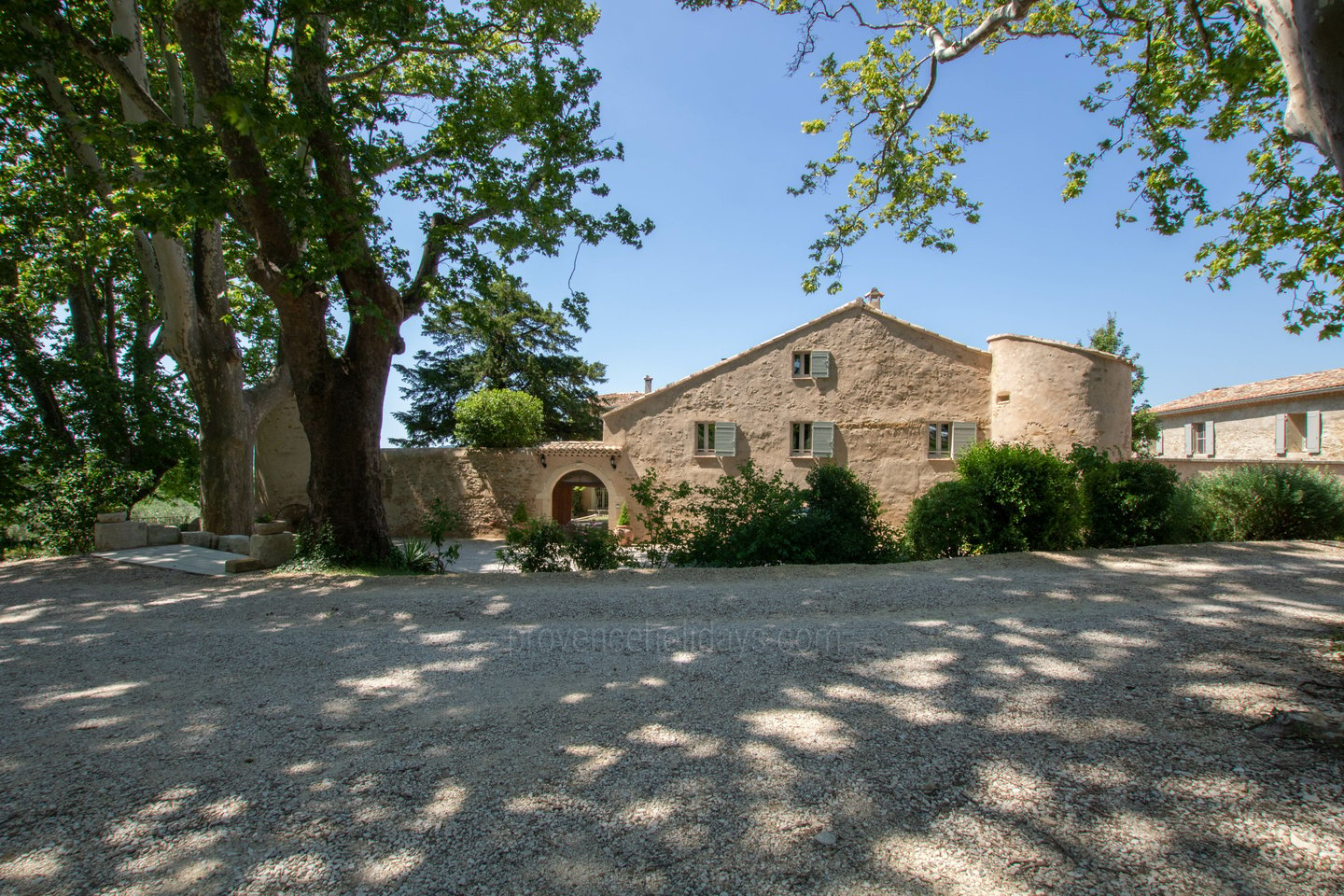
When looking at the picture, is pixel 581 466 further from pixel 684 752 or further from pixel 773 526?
pixel 684 752

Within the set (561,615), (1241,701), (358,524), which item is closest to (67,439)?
(358,524)

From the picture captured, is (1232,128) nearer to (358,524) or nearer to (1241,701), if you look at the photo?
(1241,701)

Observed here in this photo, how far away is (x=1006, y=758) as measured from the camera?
285cm

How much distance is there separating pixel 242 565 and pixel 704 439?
39.3 ft

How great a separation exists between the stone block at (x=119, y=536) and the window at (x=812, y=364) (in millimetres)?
14799

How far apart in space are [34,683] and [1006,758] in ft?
19.1

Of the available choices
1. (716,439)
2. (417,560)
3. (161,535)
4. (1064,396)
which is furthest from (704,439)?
(161,535)

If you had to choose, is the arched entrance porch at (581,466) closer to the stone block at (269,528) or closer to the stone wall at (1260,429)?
the stone block at (269,528)

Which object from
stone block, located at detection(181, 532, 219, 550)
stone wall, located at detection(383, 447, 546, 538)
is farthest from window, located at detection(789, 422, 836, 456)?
stone block, located at detection(181, 532, 219, 550)

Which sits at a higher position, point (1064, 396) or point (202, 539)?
point (1064, 396)

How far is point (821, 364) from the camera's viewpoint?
17922mm

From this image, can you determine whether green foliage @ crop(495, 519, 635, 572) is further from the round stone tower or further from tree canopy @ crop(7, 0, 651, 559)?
the round stone tower

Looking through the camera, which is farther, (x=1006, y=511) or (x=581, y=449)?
(x=581, y=449)

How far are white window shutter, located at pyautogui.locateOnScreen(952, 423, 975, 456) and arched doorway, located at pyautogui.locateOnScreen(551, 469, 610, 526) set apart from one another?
32.2ft
